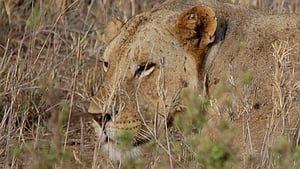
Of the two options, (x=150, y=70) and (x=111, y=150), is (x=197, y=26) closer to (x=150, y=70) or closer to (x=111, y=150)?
(x=150, y=70)

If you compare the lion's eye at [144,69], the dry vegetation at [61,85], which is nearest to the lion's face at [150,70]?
the lion's eye at [144,69]

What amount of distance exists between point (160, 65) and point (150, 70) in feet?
0.25

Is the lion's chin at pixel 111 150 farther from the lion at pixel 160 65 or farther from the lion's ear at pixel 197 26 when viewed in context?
the lion's ear at pixel 197 26

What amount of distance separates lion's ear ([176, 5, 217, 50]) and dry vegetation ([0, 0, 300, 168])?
0.28 m

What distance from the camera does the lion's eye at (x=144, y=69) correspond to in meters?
4.24

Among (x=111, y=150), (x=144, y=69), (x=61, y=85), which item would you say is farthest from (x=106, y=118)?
(x=61, y=85)

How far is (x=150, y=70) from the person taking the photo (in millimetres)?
4250

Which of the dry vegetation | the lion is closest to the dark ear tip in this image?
the lion

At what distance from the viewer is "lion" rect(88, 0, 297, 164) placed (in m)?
4.19

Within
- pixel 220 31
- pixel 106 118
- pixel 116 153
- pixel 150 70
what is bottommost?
pixel 116 153

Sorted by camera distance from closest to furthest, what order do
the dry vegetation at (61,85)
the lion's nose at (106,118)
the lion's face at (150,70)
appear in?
1. the dry vegetation at (61,85)
2. the lion's nose at (106,118)
3. the lion's face at (150,70)

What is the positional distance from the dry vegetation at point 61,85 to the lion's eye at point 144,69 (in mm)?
283

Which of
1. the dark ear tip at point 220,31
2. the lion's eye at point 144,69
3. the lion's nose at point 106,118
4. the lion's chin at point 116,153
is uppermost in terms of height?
the dark ear tip at point 220,31

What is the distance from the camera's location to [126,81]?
429 centimetres
